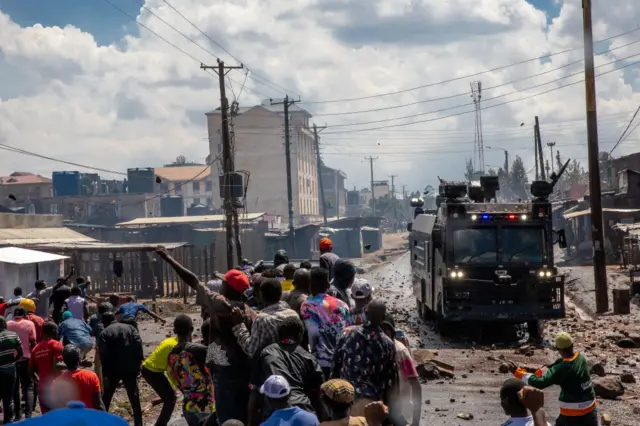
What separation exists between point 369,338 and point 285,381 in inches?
53.6

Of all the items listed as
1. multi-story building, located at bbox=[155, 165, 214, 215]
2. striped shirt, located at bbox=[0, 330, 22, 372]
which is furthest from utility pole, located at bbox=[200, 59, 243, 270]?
multi-story building, located at bbox=[155, 165, 214, 215]

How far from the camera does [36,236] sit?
3897 centimetres

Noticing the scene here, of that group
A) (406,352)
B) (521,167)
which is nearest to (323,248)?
(406,352)

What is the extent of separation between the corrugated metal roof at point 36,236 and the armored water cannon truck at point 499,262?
19.7 meters

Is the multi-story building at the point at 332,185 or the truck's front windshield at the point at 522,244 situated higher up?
the multi-story building at the point at 332,185

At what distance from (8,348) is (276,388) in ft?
21.8

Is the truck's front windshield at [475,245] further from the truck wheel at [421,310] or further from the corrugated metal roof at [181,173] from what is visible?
the corrugated metal roof at [181,173]

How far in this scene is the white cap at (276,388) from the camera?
5.99 m

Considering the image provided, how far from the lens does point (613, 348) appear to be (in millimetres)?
17375

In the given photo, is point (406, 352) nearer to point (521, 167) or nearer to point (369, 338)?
point (369, 338)

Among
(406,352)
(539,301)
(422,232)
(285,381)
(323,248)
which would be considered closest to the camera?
(285,381)

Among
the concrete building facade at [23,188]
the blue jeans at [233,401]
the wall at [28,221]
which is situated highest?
the concrete building facade at [23,188]

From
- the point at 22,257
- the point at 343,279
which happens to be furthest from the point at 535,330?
the point at 22,257

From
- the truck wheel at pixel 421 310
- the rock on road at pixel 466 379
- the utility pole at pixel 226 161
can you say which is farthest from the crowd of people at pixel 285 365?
the utility pole at pixel 226 161
